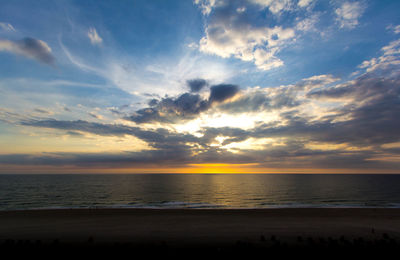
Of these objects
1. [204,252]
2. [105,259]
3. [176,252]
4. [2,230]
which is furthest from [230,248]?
[2,230]

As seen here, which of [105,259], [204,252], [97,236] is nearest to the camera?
[105,259]

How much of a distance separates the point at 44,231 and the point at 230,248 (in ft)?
48.9

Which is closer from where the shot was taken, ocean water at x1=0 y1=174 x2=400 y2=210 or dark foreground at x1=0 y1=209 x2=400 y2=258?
→ dark foreground at x1=0 y1=209 x2=400 y2=258

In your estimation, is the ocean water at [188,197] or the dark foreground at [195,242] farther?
the ocean water at [188,197]

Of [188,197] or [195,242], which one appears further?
[188,197]

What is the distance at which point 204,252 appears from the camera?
11.7 meters

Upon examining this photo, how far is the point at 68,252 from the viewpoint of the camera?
458 inches

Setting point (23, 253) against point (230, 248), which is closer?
point (23, 253)

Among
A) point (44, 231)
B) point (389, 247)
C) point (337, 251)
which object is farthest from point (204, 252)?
point (44, 231)

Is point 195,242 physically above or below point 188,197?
below

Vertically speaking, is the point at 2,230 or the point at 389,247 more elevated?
the point at 389,247

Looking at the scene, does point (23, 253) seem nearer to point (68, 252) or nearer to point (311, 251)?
point (68, 252)

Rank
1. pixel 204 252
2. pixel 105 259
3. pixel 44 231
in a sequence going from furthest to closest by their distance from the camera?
pixel 44 231 < pixel 204 252 < pixel 105 259

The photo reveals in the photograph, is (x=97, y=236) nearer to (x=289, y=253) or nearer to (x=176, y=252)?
(x=176, y=252)
